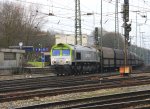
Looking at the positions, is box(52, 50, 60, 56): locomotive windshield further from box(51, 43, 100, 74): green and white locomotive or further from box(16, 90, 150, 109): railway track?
box(16, 90, 150, 109): railway track

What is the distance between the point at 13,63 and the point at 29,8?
33057 mm

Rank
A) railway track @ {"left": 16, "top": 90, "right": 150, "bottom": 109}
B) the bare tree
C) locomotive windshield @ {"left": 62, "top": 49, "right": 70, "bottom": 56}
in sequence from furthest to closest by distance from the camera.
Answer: the bare tree, locomotive windshield @ {"left": 62, "top": 49, "right": 70, "bottom": 56}, railway track @ {"left": 16, "top": 90, "right": 150, "bottom": 109}

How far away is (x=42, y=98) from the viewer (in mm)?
16719

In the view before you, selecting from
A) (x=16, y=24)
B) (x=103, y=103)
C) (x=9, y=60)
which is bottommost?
(x=103, y=103)

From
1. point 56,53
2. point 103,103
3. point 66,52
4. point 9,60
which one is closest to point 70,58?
point 66,52

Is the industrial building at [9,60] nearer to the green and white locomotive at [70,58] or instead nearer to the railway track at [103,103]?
the green and white locomotive at [70,58]

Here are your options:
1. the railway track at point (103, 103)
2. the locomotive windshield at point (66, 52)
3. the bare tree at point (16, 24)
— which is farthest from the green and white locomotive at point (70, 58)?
the bare tree at point (16, 24)

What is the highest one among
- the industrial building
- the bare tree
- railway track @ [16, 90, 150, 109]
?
the bare tree

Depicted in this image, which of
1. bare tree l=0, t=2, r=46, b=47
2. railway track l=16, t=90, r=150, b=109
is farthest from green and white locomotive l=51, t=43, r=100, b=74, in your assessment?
bare tree l=0, t=2, r=46, b=47

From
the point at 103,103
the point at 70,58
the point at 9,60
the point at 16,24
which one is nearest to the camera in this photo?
the point at 103,103

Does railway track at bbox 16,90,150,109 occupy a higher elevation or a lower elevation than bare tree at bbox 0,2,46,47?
lower

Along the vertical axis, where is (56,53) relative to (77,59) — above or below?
above

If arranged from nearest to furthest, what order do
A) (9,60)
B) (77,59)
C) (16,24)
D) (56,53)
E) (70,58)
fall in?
(70,58) < (56,53) < (77,59) < (9,60) < (16,24)

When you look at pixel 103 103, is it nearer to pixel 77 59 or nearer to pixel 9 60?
pixel 77 59
